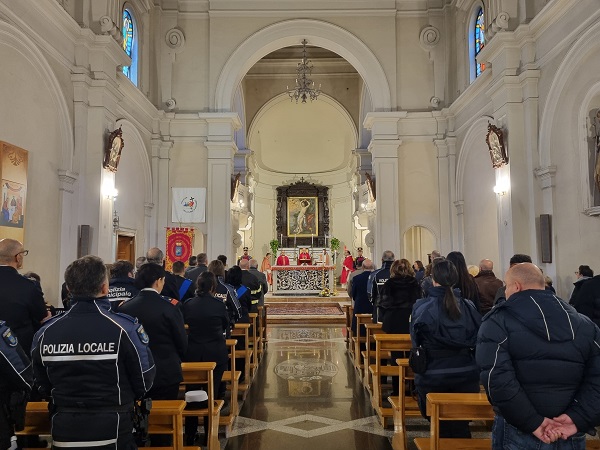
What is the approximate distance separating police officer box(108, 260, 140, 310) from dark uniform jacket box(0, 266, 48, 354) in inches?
23.5

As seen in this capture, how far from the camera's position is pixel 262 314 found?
9.05 meters

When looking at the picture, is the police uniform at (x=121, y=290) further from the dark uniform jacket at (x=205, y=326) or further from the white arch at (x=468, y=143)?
the white arch at (x=468, y=143)

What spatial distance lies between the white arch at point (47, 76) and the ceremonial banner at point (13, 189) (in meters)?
1.38

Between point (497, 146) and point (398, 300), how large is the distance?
5.28m

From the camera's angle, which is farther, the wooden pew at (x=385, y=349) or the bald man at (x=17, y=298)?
the wooden pew at (x=385, y=349)

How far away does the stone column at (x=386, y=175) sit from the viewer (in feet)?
43.8

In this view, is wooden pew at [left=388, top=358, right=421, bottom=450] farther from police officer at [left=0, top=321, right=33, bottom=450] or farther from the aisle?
police officer at [left=0, top=321, right=33, bottom=450]

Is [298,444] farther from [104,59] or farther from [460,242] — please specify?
[460,242]

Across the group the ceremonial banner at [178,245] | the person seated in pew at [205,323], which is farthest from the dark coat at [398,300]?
the ceremonial banner at [178,245]

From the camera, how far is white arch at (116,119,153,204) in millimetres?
11516

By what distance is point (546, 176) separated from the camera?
8.61 meters

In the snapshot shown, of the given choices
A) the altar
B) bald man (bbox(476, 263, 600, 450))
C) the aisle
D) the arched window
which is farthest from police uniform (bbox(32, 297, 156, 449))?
the altar

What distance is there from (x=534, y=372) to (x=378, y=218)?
11227 mm

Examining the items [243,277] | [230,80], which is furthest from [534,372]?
[230,80]
